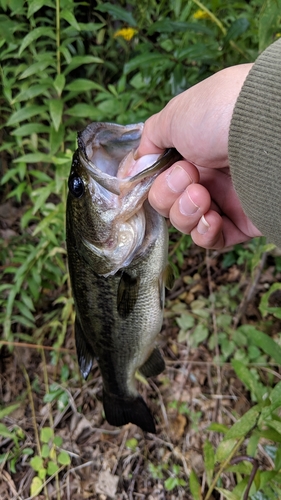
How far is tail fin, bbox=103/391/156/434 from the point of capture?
6.05 feet

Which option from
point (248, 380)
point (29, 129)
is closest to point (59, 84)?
point (29, 129)

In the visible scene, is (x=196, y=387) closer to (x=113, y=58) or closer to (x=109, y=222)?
(x=109, y=222)

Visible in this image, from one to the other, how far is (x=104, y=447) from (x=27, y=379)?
2.22ft

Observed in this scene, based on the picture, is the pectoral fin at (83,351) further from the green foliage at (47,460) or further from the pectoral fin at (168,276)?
the green foliage at (47,460)

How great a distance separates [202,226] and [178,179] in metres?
0.20

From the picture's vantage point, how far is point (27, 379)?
2.57 meters

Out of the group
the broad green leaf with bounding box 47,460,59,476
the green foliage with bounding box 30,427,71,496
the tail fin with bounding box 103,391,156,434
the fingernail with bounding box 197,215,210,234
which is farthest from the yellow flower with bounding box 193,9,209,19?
the broad green leaf with bounding box 47,460,59,476

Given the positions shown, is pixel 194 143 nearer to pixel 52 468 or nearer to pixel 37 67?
pixel 37 67

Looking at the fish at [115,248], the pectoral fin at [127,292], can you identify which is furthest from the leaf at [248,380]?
the pectoral fin at [127,292]

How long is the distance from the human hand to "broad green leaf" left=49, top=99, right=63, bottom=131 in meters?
0.55

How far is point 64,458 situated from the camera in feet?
7.51

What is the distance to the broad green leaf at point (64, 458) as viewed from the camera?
2273 millimetres

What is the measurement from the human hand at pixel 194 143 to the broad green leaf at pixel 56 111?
0.55 meters

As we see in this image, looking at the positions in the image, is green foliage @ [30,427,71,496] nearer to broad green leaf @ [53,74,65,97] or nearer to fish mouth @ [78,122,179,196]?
fish mouth @ [78,122,179,196]
